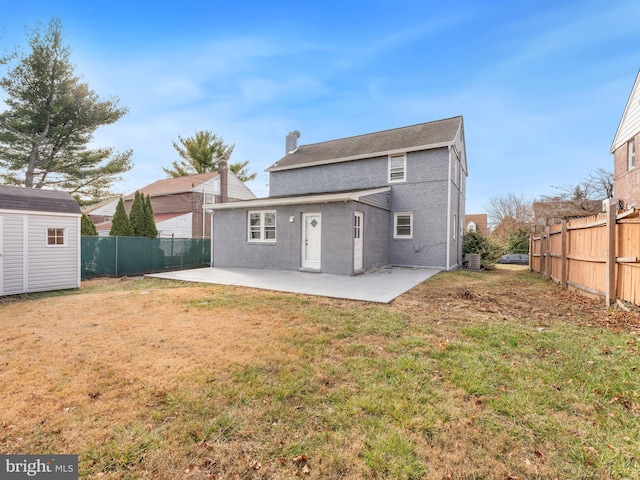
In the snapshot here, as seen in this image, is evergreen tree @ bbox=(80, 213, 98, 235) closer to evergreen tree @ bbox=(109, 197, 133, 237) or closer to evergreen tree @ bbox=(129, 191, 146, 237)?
evergreen tree @ bbox=(109, 197, 133, 237)

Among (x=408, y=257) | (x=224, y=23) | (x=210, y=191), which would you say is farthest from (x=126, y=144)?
(x=408, y=257)

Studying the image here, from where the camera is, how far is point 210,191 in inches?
970

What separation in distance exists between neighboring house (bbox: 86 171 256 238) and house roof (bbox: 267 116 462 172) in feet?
30.8

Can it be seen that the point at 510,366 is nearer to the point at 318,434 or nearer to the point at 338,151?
the point at 318,434

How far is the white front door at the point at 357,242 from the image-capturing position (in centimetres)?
1077

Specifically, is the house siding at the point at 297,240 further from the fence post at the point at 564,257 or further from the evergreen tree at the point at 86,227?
the evergreen tree at the point at 86,227

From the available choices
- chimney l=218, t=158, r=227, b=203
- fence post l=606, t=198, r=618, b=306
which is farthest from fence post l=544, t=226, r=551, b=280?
chimney l=218, t=158, r=227, b=203

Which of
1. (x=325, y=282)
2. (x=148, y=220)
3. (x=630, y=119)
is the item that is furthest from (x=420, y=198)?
(x=148, y=220)

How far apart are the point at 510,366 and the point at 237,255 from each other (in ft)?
37.5

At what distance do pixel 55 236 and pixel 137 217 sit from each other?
22.6ft

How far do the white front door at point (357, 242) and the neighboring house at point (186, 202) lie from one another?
16418 mm

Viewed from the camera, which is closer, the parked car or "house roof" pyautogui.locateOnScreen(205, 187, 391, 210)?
"house roof" pyautogui.locateOnScreen(205, 187, 391, 210)

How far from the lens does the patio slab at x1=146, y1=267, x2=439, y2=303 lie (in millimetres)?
7393

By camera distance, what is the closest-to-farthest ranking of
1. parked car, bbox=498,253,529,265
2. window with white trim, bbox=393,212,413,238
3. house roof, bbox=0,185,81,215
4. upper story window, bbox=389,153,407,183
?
house roof, bbox=0,185,81,215
window with white trim, bbox=393,212,413,238
upper story window, bbox=389,153,407,183
parked car, bbox=498,253,529,265
